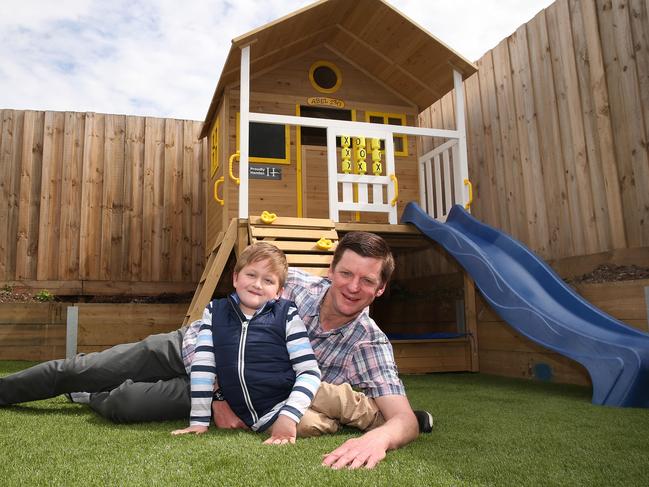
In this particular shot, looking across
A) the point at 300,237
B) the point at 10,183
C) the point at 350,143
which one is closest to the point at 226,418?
the point at 300,237

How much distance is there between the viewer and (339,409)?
2.22 metres

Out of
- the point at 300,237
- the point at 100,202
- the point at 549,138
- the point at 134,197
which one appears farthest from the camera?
the point at 134,197

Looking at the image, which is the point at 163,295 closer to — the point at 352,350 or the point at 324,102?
the point at 324,102

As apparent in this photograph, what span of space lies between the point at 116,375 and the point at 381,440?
1.46 metres

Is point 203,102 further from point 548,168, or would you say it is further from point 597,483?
point 597,483

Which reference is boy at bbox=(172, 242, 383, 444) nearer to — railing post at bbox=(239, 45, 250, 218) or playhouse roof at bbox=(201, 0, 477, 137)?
railing post at bbox=(239, 45, 250, 218)

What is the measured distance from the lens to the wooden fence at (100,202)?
689 cm

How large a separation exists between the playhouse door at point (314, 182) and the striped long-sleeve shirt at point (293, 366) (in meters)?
4.03

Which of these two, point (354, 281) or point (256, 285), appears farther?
point (256, 285)

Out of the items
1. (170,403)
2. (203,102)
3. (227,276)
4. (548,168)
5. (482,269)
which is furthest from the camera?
(203,102)

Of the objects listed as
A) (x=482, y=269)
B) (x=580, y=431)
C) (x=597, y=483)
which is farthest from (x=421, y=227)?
(x=597, y=483)

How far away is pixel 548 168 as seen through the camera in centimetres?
→ 507

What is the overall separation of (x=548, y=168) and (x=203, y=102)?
4.41 meters

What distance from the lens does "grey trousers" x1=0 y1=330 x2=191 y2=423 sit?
8.43 ft
